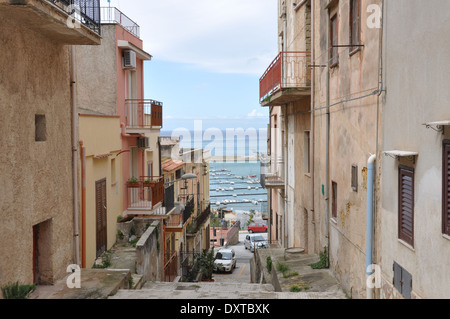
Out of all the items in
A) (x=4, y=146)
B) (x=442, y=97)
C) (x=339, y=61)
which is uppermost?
(x=339, y=61)

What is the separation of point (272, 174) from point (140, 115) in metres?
6.88

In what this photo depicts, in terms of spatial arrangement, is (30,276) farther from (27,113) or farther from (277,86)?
(277,86)

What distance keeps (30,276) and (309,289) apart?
18.3ft

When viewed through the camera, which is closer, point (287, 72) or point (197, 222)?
point (287, 72)

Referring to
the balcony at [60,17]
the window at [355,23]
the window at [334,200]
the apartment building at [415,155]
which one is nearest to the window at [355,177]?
the apartment building at [415,155]

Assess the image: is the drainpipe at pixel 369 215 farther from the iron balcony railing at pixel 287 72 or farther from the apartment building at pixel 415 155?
the iron balcony railing at pixel 287 72

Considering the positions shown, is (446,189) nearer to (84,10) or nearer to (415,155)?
(415,155)

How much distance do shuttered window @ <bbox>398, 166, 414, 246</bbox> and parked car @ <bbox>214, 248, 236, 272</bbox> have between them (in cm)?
2449

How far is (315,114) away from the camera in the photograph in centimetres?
1371

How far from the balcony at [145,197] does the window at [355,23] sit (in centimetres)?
952

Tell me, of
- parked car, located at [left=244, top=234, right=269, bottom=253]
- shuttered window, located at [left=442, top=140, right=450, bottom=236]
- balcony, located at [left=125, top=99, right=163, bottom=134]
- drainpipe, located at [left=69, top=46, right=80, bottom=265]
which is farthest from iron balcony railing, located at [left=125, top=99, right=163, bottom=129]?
parked car, located at [left=244, top=234, right=269, bottom=253]

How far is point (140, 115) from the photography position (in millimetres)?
18094

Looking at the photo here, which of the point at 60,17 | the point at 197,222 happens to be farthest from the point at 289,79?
the point at 197,222
